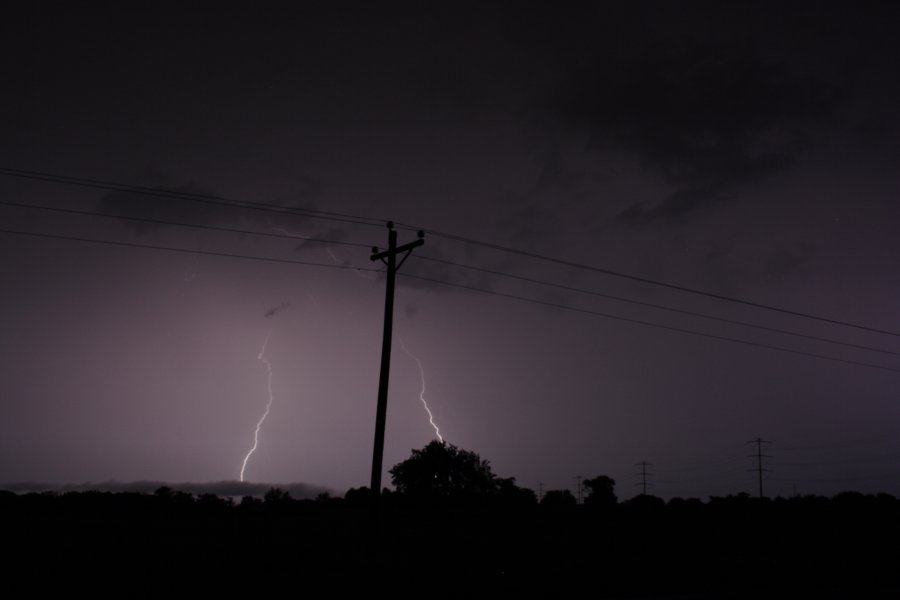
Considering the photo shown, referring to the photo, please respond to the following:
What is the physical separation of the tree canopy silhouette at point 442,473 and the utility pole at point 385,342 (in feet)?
238

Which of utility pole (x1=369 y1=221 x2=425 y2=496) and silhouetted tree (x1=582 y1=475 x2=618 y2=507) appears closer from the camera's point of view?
utility pole (x1=369 y1=221 x2=425 y2=496)

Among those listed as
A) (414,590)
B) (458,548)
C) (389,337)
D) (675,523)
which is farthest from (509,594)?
(675,523)

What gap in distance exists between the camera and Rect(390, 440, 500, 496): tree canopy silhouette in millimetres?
90062

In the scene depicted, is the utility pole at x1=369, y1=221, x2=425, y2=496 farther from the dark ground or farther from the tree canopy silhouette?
the tree canopy silhouette

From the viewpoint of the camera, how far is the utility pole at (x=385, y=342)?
59.3 feet

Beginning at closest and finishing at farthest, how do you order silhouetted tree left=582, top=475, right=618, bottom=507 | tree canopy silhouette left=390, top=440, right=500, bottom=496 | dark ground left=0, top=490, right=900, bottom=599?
1. dark ground left=0, top=490, right=900, bottom=599
2. tree canopy silhouette left=390, top=440, right=500, bottom=496
3. silhouetted tree left=582, top=475, right=618, bottom=507

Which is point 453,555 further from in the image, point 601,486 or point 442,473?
point 601,486

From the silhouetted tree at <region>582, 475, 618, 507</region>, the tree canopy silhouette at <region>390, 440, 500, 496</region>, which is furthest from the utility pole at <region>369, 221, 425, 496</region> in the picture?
the silhouetted tree at <region>582, 475, 618, 507</region>

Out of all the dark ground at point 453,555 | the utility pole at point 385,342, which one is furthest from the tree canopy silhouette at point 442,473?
the utility pole at point 385,342

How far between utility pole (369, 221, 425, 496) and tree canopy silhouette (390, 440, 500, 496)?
7257 cm

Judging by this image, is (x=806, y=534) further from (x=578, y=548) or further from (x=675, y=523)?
(x=578, y=548)

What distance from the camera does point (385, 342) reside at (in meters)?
19.3

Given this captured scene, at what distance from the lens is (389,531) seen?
25.0 meters

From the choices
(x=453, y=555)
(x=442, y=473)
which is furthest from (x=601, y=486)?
(x=453, y=555)
